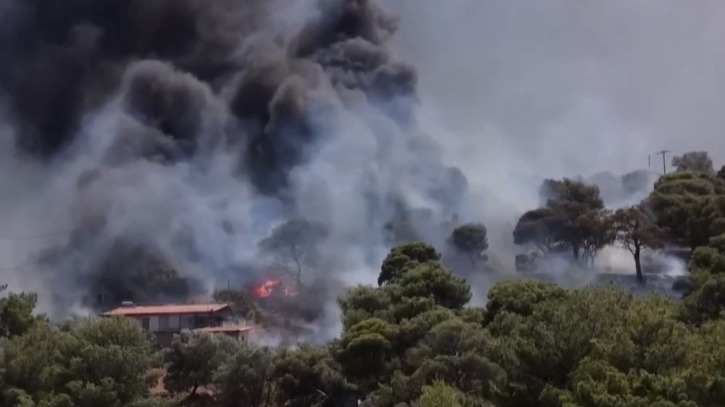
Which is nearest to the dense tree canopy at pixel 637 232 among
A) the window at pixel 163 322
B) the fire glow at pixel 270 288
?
the fire glow at pixel 270 288

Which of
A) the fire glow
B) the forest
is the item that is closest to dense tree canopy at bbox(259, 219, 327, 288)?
the fire glow

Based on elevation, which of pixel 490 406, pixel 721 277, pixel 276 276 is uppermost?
pixel 276 276

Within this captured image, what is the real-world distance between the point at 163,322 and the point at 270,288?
11.1 meters

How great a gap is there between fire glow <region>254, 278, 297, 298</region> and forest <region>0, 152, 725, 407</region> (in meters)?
16.0

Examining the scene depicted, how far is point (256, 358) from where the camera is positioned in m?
29.1

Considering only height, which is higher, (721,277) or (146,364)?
(721,277)

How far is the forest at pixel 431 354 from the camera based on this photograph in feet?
56.9

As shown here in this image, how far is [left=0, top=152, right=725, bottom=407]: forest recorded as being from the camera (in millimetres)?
17328

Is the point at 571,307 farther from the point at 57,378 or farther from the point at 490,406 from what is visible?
the point at 57,378

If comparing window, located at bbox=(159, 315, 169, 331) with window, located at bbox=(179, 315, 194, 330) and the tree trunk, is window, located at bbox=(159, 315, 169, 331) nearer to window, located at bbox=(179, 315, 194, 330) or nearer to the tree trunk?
window, located at bbox=(179, 315, 194, 330)

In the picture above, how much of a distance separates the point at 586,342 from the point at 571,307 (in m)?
0.94

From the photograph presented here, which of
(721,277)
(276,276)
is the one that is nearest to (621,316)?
(721,277)

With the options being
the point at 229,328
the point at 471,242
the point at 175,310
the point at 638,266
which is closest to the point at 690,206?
the point at 638,266

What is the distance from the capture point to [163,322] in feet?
137
